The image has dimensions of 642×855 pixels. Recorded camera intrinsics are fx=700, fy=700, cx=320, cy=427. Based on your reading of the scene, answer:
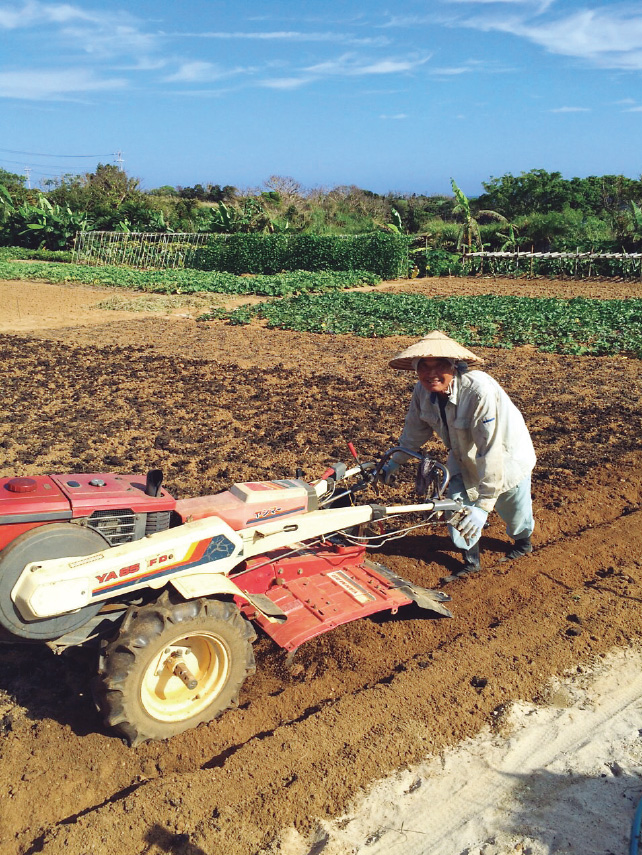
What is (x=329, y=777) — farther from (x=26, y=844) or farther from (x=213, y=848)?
(x=26, y=844)

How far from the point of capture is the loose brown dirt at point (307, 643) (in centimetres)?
286

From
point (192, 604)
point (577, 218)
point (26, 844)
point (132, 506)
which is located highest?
point (577, 218)

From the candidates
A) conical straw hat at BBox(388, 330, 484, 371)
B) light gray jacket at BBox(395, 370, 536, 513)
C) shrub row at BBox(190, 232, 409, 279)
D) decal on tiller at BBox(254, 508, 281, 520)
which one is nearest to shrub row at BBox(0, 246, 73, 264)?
shrub row at BBox(190, 232, 409, 279)

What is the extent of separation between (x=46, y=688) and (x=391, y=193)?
4676 centimetres

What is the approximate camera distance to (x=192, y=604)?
3.16 metres

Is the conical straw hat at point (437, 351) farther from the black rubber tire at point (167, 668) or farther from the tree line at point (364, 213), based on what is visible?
the tree line at point (364, 213)

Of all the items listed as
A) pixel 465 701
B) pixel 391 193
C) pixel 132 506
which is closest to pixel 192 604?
pixel 132 506

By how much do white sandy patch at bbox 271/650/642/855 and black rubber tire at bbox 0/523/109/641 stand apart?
1.27 m

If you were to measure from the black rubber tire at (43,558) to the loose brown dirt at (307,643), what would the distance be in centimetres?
34

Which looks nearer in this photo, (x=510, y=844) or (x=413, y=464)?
(x=510, y=844)

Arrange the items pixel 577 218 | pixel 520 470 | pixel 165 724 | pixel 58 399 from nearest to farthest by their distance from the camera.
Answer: pixel 165 724, pixel 520 470, pixel 58 399, pixel 577 218

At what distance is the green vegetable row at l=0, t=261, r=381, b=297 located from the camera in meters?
22.3

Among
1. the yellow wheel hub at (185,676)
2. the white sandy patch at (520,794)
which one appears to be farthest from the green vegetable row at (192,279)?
the white sandy patch at (520,794)

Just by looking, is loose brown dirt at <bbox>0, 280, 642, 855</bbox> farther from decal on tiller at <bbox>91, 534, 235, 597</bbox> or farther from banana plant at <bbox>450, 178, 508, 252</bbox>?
banana plant at <bbox>450, 178, 508, 252</bbox>
